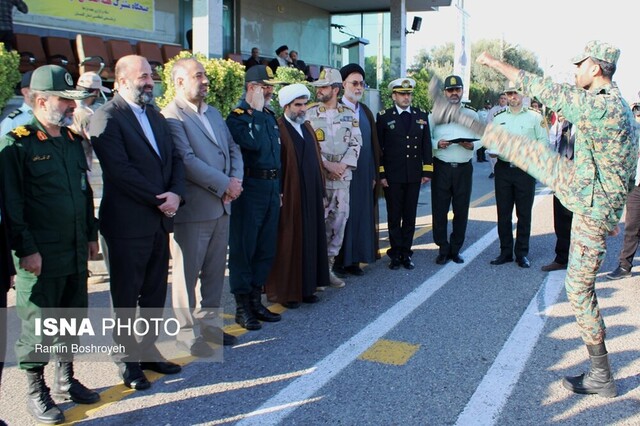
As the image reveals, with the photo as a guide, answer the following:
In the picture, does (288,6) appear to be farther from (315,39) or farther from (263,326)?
(263,326)

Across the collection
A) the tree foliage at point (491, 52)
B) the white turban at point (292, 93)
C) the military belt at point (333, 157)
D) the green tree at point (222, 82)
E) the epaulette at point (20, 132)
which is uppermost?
the tree foliage at point (491, 52)

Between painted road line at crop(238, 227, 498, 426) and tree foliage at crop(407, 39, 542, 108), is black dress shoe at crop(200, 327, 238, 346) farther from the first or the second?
tree foliage at crop(407, 39, 542, 108)

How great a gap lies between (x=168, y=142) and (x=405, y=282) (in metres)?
3.11

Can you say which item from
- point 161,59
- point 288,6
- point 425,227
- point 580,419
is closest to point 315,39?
point 288,6

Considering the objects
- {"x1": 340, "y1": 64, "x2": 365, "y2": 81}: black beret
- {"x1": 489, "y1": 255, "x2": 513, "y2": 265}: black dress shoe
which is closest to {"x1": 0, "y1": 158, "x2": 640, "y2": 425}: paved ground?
{"x1": 489, "y1": 255, "x2": 513, "y2": 265}: black dress shoe

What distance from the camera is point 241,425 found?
3.28 meters

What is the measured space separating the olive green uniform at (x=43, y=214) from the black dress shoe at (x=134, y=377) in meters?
Result: 0.43

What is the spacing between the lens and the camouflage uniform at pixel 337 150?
19.4ft

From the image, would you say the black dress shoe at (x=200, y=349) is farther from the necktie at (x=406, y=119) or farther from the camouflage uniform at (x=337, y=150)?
the necktie at (x=406, y=119)

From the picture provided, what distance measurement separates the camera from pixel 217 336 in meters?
4.50

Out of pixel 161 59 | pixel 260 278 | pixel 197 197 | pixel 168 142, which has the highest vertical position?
pixel 161 59

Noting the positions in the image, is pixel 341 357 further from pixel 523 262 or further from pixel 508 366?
pixel 523 262

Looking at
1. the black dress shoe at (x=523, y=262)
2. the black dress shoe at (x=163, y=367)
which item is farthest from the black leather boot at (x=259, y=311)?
the black dress shoe at (x=523, y=262)

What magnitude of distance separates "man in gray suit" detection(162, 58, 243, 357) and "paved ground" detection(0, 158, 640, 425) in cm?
35
